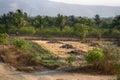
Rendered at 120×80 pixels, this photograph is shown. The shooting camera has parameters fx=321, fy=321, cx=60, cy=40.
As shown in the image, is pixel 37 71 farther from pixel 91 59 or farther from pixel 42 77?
pixel 91 59

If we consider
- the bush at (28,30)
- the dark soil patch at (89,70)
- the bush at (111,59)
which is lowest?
the bush at (28,30)

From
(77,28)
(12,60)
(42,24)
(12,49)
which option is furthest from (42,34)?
(12,60)

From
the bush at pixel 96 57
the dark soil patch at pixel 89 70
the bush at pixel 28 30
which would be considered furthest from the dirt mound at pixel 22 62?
the bush at pixel 28 30

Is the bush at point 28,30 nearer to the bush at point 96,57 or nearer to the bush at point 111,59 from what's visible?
the bush at point 96,57

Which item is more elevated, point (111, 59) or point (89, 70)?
point (111, 59)

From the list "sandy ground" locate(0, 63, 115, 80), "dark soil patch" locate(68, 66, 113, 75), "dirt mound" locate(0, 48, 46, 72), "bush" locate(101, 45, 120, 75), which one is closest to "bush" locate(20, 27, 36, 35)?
"dirt mound" locate(0, 48, 46, 72)

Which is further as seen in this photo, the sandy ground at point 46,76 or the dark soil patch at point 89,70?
the dark soil patch at point 89,70

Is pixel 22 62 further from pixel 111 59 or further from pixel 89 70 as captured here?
pixel 111 59

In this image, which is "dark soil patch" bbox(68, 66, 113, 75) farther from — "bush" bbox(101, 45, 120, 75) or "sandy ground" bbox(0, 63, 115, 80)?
"sandy ground" bbox(0, 63, 115, 80)

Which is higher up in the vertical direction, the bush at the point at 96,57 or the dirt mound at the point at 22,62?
the bush at the point at 96,57

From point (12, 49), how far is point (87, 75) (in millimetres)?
14255

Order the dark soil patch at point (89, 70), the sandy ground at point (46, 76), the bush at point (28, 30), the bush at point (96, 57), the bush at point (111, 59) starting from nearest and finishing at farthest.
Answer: the sandy ground at point (46, 76) < the bush at point (111, 59) < the bush at point (96, 57) < the dark soil patch at point (89, 70) < the bush at point (28, 30)

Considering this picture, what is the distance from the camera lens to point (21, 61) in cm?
3108

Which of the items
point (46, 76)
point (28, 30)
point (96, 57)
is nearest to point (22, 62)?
point (46, 76)
